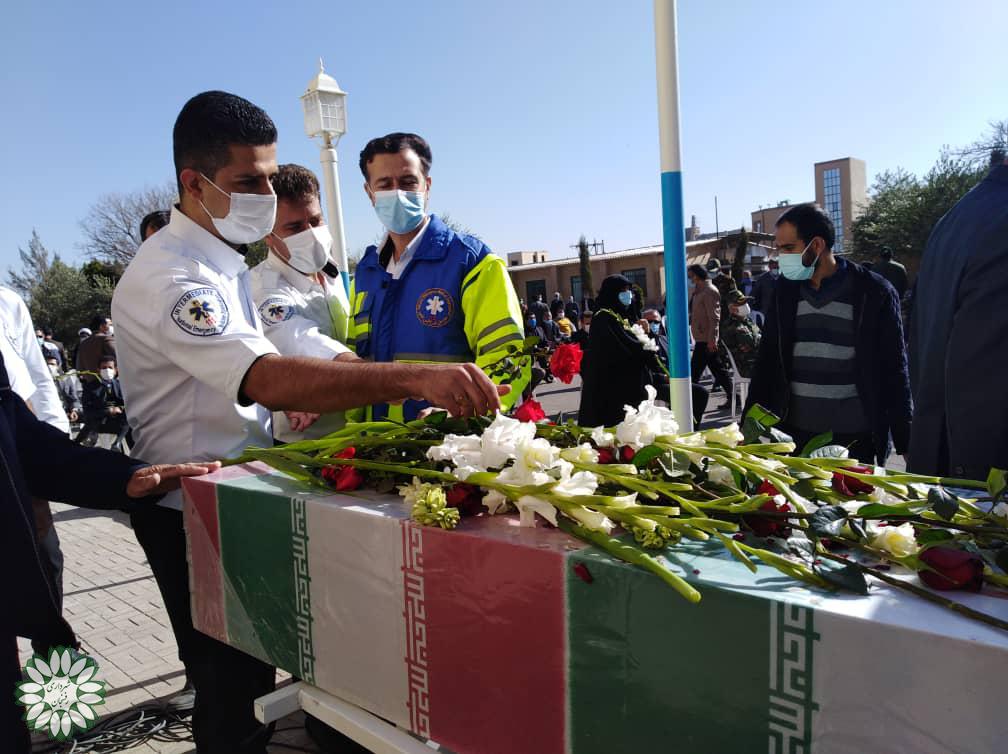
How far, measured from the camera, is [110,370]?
8.53 metres

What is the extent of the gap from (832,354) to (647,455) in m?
2.67

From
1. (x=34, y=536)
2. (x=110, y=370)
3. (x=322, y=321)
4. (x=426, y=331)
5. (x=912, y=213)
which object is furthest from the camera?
(x=912, y=213)

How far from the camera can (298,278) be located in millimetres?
2992

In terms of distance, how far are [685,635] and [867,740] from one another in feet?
0.75

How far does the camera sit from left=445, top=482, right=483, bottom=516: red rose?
1274 mm

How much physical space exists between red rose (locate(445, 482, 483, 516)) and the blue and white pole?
1.72m

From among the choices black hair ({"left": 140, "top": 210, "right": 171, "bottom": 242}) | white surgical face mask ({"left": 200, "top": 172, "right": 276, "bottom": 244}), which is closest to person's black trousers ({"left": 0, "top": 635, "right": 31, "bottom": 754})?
white surgical face mask ({"left": 200, "top": 172, "right": 276, "bottom": 244})

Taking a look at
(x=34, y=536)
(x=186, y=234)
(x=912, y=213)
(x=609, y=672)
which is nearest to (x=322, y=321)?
(x=186, y=234)

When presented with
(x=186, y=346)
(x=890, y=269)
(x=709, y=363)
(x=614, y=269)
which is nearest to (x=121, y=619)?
(x=186, y=346)

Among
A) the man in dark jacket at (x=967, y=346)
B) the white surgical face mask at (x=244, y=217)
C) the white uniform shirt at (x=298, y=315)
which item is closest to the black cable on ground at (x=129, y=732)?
the white uniform shirt at (x=298, y=315)

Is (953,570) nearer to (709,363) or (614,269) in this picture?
(709,363)

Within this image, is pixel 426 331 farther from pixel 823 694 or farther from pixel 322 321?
pixel 823 694

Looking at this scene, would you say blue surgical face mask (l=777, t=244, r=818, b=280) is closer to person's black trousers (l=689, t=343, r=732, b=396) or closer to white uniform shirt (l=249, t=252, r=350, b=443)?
white uniform shirt (l=249, t=252, r=350, b=443)

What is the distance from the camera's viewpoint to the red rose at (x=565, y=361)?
Answer: 176cm
